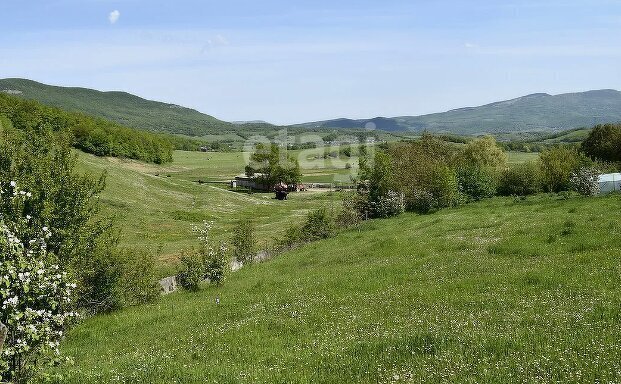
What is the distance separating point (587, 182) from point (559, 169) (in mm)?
15916

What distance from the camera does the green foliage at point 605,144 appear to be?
8925 cm

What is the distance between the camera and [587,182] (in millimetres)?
58031

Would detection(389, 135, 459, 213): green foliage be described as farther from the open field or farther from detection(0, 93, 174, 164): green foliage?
detection(0, 93, 174, 164): green foliage

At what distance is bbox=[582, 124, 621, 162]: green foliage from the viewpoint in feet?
293

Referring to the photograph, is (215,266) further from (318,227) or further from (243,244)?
(318,227)

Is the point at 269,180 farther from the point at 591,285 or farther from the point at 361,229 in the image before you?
the point at 591,285

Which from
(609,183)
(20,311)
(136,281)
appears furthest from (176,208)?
(20,311)

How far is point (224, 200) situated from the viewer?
11056 cm

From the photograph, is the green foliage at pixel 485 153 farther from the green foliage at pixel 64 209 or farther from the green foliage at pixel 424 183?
the green foliage at pixel 64 209

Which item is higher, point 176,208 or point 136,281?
point 136,281

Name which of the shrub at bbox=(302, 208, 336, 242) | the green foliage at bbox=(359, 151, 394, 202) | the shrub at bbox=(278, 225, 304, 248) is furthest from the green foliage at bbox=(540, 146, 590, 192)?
the shrub at bbox=(278, 225, 304, 248)

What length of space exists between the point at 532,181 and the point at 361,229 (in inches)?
1285

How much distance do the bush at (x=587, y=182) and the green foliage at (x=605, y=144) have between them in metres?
29.3

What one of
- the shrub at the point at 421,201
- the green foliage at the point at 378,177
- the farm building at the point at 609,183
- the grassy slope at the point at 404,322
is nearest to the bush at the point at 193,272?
the grassy slope at the point at 404,322
